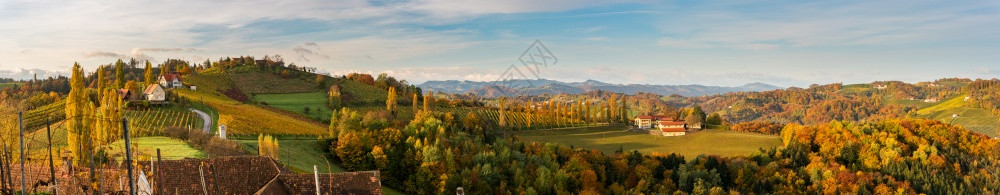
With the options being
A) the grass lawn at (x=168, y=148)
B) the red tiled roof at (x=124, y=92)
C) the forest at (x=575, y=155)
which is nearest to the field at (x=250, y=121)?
the forest at (x=575, y=155)

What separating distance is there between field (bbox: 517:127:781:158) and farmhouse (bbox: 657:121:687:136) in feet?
5.80

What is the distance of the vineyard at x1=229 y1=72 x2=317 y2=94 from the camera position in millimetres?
103688

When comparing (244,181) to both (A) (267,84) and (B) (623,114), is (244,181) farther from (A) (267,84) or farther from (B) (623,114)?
(A) (267,84)

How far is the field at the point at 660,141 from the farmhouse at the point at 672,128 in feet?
5.80

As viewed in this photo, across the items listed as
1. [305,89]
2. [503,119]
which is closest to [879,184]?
[503,119]

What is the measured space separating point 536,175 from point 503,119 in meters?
43.4

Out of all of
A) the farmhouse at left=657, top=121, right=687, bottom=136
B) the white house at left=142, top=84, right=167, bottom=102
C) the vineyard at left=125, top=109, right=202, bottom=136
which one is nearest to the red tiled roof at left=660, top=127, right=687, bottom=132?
the farmhouse at left=657, top=121, right=687, bottom=136

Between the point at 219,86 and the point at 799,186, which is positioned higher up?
the point at 219,86

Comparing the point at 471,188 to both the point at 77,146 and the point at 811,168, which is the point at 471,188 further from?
the point at 811,168

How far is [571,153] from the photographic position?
2247 inches

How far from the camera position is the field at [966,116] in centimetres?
14751

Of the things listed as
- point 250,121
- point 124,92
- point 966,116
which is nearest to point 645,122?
point 250,121

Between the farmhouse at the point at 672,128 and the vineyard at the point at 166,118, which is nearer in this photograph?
the vineyard at the point at 166,118

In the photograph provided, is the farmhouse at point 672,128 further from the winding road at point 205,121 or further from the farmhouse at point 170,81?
the farmhouse at point 170,81
